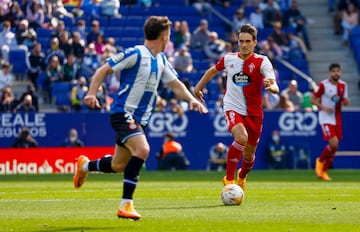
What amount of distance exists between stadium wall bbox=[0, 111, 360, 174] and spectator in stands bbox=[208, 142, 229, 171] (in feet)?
0.97

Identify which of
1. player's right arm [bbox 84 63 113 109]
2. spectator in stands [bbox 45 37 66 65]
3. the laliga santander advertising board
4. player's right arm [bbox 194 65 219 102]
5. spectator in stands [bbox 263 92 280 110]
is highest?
player's right arm [bbox 84 63 113 109]

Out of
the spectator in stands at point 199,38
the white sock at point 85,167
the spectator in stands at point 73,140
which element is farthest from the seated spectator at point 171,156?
the white sock at point 85,167

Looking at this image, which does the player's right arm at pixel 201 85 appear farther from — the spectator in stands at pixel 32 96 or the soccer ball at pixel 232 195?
the spectator in stands at pixel 32 96

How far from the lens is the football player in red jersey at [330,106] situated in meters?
23.9

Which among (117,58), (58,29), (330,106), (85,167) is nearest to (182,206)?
(85,167)

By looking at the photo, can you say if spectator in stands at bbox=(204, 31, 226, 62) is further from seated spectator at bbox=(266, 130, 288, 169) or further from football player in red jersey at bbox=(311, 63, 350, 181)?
football player in red jersey at bbox=(311, 63, 350, 181)

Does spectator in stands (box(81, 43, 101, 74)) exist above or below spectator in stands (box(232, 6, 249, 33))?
below

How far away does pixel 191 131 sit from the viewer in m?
29.8

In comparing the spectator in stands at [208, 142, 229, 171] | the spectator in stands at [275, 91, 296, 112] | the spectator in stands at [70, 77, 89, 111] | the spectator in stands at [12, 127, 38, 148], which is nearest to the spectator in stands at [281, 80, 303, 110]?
the spectator in stands at [275, 91, 296, 112]

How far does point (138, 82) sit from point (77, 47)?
19625mm

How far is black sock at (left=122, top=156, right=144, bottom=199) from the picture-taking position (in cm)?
1233

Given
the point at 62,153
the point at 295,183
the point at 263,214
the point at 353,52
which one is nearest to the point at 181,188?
the point at 295,183

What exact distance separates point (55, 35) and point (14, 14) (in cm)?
153

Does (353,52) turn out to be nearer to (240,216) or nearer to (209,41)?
(209,41)
